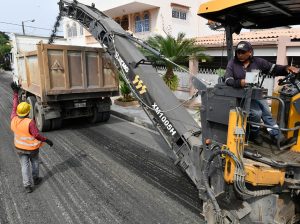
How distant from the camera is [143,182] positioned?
4.72 m

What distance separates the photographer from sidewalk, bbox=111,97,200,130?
8.71 metres

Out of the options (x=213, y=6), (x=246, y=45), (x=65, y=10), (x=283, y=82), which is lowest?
(x=283, y=82)

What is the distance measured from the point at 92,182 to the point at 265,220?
2877 mm

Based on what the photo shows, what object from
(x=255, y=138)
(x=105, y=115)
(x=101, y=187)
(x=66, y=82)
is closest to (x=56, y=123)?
(x=66, y=82)

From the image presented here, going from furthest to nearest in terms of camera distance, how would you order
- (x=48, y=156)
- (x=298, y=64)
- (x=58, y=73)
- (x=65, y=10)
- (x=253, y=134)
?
(x=298, y=64)
(x=65, y=10)
(x=58, y=73)
(x=48, y=156)
(x=253, y=134)

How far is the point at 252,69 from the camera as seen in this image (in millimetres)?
3402

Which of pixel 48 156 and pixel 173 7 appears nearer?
pixel 48 156

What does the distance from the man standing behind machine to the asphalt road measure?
146cm

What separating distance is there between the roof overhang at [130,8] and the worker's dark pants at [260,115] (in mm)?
15446

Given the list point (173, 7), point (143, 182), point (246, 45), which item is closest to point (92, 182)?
point (143, 182)

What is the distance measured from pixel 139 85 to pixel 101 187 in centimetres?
185

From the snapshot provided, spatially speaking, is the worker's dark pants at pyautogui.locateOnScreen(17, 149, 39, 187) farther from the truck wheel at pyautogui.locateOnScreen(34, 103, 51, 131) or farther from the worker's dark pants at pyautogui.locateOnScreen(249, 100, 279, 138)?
the worker's dark pants at pyautogui.locateOnScreen(249, 100, 279, 138)

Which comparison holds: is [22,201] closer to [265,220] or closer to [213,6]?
[265,220]

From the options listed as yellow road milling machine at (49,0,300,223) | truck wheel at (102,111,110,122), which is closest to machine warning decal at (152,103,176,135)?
yellow road milling machine at (49,0,300,223)
